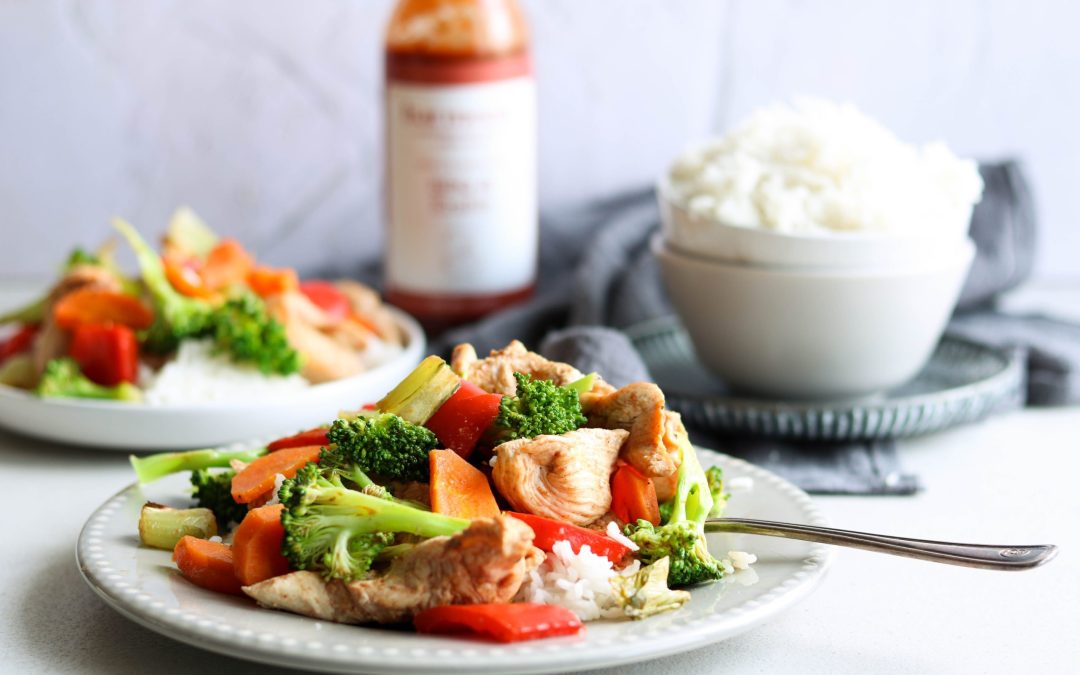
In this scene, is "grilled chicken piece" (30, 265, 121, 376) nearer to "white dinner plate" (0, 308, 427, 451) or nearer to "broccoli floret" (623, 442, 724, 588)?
"white dinner plate" (0, 308, 427, 451)

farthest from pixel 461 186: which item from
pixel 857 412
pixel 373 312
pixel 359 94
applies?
pixel 857 412

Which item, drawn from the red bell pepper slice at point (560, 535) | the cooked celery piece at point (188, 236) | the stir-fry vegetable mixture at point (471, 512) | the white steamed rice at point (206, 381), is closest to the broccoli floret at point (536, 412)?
the stir-fry vegetable mixture at point (471, 512)

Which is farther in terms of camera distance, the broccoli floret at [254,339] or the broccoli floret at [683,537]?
the broccoli floret at [254,339]

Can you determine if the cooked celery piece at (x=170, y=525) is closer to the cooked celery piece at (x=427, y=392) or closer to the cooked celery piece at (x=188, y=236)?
the cooked celery piece at (x=427, y=392)

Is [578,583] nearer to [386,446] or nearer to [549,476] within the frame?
[549,476]

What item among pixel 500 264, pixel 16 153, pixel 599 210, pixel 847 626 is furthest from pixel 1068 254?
pixel 16 153

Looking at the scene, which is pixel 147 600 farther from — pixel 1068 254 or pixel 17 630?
pixel 1068 254
